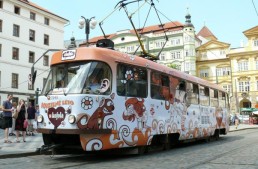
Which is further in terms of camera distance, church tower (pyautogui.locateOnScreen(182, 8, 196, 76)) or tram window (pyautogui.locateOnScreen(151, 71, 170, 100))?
church tower (pyautogui.locateOnScreen(182, 8, 196, 76))

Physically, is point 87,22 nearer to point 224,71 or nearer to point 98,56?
point 98,56

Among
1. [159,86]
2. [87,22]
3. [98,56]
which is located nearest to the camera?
[98,56]

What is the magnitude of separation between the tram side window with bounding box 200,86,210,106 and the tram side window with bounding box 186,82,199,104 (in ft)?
1.89

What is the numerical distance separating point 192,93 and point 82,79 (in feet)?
A: 21.4

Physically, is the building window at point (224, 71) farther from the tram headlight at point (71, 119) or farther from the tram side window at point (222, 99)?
the tram headlight at point (71, 119)

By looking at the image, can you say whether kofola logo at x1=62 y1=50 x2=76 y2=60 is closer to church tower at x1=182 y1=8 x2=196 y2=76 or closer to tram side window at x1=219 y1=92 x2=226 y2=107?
tram side window at x1=219 y1=92 x2=226 y2=107

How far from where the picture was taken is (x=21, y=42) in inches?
1630

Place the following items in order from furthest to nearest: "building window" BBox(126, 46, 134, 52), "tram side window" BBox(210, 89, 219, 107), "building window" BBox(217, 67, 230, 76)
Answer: "building window" BBox(126, 46, 134, 52) → "building window" BBox(217, 67, 230, 76) → "tram side window" BBox(210, 89, 219, 107)

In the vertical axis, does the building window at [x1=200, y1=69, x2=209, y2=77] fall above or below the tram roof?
above

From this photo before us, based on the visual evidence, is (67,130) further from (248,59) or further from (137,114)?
(248,59)

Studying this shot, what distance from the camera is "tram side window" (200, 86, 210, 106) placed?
15.2 meters

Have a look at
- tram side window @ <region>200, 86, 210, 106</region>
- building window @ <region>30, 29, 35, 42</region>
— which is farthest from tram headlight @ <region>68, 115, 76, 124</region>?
building window @ <region>30, 29, 35, 42</region>

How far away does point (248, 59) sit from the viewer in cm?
6469

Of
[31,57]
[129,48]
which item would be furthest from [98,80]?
[129,48]
